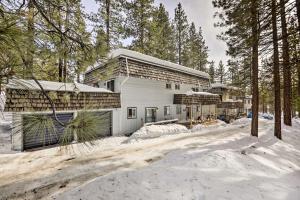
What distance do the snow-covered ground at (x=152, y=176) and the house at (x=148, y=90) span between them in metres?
7.29

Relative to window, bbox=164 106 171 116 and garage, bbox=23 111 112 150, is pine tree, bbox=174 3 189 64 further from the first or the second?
garage, bbox=23 111 112 150

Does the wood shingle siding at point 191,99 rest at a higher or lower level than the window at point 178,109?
higher

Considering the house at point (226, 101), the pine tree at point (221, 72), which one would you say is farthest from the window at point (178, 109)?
the pine tree at point (221, 72)

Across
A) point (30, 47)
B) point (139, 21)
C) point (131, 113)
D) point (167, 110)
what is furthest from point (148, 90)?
point (30, 47)

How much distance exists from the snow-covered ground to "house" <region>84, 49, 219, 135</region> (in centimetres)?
729

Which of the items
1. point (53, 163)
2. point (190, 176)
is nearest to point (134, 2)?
point (53, 163)

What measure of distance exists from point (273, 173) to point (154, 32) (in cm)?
2296

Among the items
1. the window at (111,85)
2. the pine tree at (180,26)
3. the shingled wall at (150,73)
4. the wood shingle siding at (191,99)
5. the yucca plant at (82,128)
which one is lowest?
the yucca plant at (82,128)

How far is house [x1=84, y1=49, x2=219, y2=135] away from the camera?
55.3 ft

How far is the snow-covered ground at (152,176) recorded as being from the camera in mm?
5496

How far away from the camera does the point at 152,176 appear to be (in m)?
6.45

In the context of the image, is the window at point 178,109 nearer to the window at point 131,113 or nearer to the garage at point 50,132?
the window at point 131,113

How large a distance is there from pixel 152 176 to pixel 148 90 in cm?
1350

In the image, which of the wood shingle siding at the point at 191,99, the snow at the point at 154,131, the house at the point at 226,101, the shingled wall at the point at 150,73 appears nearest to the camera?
the snow at the point at 154,131
